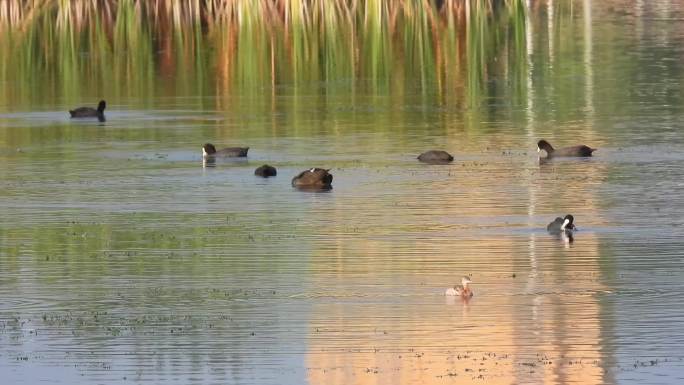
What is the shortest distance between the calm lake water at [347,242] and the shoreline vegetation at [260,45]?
14.4 feet

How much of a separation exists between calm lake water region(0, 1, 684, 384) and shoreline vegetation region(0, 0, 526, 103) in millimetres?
4392

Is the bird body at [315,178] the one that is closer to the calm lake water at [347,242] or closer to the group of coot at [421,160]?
the group of coot at [421,160]

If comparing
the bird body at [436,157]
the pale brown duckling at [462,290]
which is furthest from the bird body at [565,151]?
the pale brown duckling at [462,290]

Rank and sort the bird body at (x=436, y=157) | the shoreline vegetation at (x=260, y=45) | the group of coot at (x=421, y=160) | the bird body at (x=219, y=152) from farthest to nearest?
the shoreline vegetation at (x=260, y=45), the bird body at (x=219, y=152), the bird body at (x=436, y=157), the group of coot at (x=421, y=160)

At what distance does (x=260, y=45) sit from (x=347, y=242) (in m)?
29.9

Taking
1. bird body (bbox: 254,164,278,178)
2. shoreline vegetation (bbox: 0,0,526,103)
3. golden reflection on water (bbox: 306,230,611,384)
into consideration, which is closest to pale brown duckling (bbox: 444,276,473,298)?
golden reflection on water (bbox: 306,230,611,384)

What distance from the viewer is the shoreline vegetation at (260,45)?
4569cm

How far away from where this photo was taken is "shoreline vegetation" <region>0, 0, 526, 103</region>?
4569 centimetres

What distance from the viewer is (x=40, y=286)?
20281 mm

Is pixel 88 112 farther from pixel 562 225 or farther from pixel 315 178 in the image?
pixel 562 225

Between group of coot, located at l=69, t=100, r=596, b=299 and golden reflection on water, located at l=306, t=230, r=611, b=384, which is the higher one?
group of coot, located at l=69, t=100, r=596, b=299

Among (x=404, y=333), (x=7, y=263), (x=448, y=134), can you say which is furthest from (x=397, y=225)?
(x=448, y=134)

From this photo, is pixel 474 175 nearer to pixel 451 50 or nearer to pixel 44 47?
pixel 451 50

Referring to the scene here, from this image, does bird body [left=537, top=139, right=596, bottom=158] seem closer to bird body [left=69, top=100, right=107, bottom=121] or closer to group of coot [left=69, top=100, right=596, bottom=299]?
group of coot [left=69, top=100, right=596, bottom=299]
